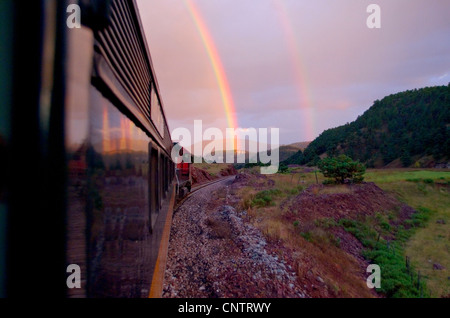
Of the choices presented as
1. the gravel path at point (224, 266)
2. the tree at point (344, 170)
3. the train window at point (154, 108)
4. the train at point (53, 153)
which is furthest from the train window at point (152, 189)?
the tree at point (344, 170)

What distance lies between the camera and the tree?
57.0 ft

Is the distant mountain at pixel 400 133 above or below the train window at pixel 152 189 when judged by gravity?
above

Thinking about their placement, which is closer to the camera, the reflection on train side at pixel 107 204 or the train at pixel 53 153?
the train at pixel 53 153

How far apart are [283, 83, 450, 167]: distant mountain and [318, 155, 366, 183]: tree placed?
108 ft

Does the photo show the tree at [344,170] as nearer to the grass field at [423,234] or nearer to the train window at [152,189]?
the grass field at [423,234]

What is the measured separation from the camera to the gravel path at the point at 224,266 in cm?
397

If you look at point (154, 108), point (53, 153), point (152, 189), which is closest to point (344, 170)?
point (154, 108)

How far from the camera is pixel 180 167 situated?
1462cm

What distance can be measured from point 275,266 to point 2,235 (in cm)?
463

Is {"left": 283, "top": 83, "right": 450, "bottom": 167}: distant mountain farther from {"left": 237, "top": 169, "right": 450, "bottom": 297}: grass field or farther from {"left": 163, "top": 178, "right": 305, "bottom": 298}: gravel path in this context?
{"left": 163, "top": 178, "right": 305, "bottom": 298}: gravel path

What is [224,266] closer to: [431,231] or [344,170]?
[431,231]

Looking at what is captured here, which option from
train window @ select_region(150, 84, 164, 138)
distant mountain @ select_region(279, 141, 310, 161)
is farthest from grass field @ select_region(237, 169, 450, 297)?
distant mountain @ select_region(279, 141, 310, 161)

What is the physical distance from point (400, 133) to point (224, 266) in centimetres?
6779

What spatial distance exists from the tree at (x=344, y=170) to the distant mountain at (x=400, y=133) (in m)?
33.0
